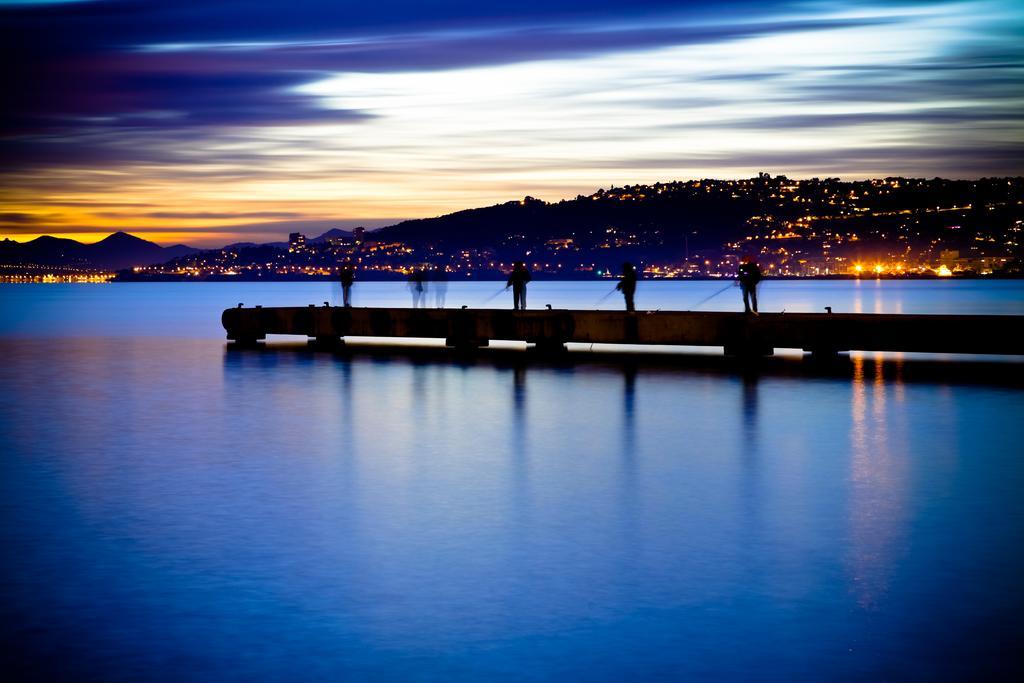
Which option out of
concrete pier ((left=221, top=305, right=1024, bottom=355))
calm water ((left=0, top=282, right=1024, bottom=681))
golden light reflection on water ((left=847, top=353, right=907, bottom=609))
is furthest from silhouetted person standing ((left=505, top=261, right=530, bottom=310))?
golden light reflection on water ((left=847, top=353, right=907, bottom=609))

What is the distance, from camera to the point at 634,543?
426 inches

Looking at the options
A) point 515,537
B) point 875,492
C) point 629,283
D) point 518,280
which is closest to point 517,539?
point 515,537

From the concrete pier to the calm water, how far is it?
16.8 feet

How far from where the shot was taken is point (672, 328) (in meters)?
31.7

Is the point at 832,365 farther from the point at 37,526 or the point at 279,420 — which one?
the point at 37,526

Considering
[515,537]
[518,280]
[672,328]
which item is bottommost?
[515,537]

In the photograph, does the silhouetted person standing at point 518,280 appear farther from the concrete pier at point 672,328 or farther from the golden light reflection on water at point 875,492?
the golden light reflection on water at point 875,492

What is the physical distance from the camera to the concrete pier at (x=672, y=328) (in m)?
28.2

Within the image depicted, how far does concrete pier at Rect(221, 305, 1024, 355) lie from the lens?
92.4ft

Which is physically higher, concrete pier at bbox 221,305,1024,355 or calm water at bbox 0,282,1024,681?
concrete pier at bbox 221,305,1024,355

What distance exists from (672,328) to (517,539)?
21152 millimetres

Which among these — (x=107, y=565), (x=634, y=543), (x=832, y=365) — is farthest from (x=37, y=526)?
(x=832, y=365)

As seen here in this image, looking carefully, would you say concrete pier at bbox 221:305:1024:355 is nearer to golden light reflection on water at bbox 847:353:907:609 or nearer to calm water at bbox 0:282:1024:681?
golden light reflection on water at bbox 847:353:907:609

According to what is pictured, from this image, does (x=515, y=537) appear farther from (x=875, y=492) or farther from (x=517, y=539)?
(x=875, y=492)
